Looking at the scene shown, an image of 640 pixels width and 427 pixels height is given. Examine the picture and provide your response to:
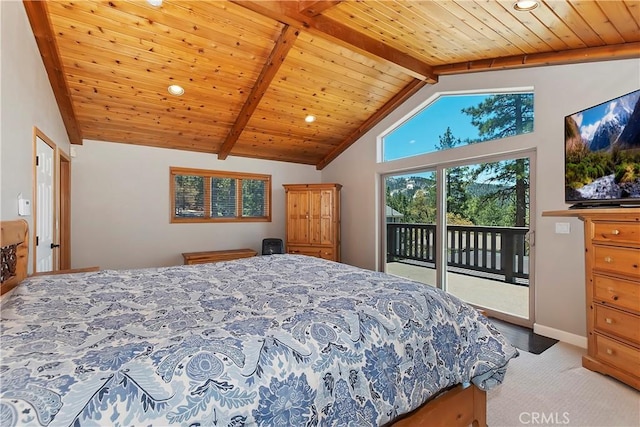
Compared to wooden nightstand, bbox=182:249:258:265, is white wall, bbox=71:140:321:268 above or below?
above

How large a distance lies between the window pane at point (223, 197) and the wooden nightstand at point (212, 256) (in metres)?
0.66

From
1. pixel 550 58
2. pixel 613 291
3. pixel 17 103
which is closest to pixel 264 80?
pixel 17 103

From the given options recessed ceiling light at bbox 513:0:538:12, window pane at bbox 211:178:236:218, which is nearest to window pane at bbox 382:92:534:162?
recessed ceiling light at bbox 513:0:538:12

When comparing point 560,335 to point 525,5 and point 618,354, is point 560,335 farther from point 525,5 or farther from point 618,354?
point 525,5

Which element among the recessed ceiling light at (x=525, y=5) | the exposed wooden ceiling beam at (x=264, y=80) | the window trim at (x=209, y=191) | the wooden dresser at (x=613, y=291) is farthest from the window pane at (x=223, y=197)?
the wooden dresser at (x=613, y=291)

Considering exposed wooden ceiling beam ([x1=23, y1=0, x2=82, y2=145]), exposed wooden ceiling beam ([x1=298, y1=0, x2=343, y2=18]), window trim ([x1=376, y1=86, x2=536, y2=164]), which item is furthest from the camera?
window trim ([x1=376, y1=86, x2=536, y2=164])

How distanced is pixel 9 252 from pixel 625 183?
4.11 metres

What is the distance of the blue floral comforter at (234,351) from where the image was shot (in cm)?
84

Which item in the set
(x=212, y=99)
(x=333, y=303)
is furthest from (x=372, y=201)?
(x=333, y=303)

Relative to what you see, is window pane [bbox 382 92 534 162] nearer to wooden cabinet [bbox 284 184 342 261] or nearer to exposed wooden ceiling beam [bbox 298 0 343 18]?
wooden cabinet [bbox 284 184 342 261]

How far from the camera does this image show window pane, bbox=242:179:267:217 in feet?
18.3

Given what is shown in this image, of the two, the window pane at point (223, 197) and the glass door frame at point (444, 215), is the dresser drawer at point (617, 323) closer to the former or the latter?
the glass door frame at point (444, 215)

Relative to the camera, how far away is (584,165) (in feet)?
8.49

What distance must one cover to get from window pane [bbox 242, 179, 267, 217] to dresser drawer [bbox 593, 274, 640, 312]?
183 inches
